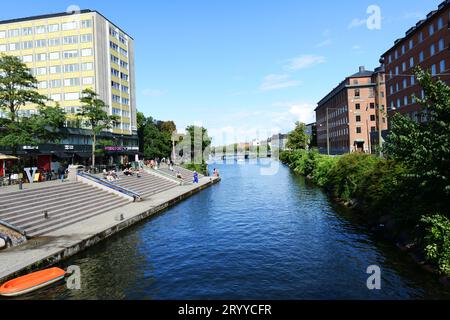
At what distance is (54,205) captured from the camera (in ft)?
88.1

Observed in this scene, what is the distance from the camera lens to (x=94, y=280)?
51.6 feet

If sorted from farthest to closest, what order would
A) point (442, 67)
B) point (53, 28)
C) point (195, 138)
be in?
1. point (195, 138)
2. point (53, 28)
3. point (442, 67)

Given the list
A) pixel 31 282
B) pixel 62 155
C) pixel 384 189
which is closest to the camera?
pixel 31 282

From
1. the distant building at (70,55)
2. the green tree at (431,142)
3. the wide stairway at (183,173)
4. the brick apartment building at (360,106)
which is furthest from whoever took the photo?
the brick apartment building at (360,106)

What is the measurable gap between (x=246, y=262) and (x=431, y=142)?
37.2ft

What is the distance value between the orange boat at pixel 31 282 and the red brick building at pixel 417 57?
38.8 m

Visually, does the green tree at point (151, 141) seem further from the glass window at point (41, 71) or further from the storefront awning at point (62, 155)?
the storefront awning at point (62, 155)

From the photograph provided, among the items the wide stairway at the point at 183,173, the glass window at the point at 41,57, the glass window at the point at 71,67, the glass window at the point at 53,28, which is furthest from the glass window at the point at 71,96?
the wide stairway at the point at 183,173

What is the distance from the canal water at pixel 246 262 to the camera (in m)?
14.4

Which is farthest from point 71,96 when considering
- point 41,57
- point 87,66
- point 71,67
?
point 41,57

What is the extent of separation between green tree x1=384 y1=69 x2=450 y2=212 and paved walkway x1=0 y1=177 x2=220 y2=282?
19.0m

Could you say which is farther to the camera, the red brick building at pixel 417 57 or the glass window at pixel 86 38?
the glass window at pixel 86 38
